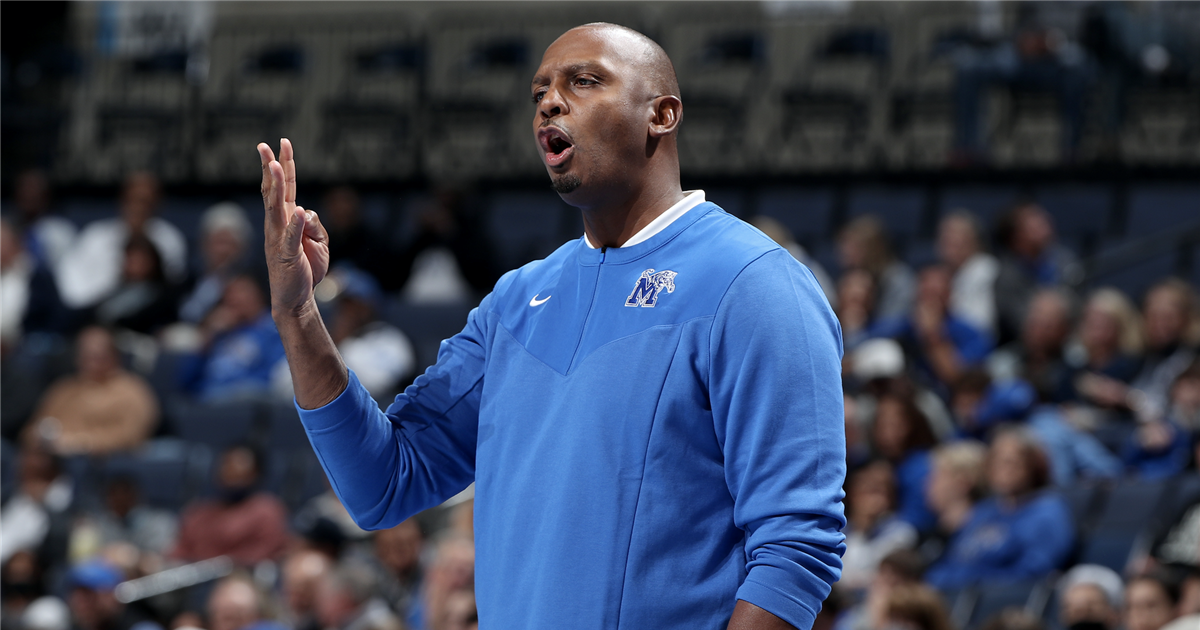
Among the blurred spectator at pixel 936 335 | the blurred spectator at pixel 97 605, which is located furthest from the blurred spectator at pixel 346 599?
the blurred spectator at pixel 936 335

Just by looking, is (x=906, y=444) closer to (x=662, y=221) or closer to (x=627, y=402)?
(x=662, y=221)

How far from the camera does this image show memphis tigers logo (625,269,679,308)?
1.84 metres

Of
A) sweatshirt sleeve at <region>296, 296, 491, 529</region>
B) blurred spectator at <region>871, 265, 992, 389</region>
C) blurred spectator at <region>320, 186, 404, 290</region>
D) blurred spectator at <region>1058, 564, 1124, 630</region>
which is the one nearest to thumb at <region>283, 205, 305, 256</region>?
sweatshirt sleeve at <region>296, 296, 491, 529</region>

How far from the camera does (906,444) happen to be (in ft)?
21.8

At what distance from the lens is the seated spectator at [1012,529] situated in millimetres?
5832

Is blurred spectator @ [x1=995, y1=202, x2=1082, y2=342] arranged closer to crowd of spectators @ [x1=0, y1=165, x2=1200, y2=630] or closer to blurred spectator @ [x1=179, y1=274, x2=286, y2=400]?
crowd of spectators @ [x1=0, y1=165, x2=1200, y2=630]

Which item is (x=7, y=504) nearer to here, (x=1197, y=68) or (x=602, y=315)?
(x=602, y=315)

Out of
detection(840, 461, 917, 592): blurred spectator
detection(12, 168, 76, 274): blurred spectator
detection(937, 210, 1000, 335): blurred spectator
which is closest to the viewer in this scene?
detection(840, 461, 917, 592): blurred spectator

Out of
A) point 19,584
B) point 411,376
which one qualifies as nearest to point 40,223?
point 411,376

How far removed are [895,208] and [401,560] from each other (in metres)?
4.73

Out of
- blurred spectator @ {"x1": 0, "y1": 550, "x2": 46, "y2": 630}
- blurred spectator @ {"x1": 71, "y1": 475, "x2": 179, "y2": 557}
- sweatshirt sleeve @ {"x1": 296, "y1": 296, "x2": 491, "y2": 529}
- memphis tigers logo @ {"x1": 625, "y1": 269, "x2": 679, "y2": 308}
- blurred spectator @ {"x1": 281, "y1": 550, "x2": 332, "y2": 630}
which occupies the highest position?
memphis tigers logo @ {"x1": 625, "y1": 269, "x2": 679, "y2": 308}

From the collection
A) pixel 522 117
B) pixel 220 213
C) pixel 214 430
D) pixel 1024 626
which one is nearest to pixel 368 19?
pixel 522 117

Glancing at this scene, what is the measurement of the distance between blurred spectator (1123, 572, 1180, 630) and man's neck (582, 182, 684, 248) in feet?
11.3

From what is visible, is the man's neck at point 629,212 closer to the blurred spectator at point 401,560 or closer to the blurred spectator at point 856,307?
the blurred spectator at point 401,560
